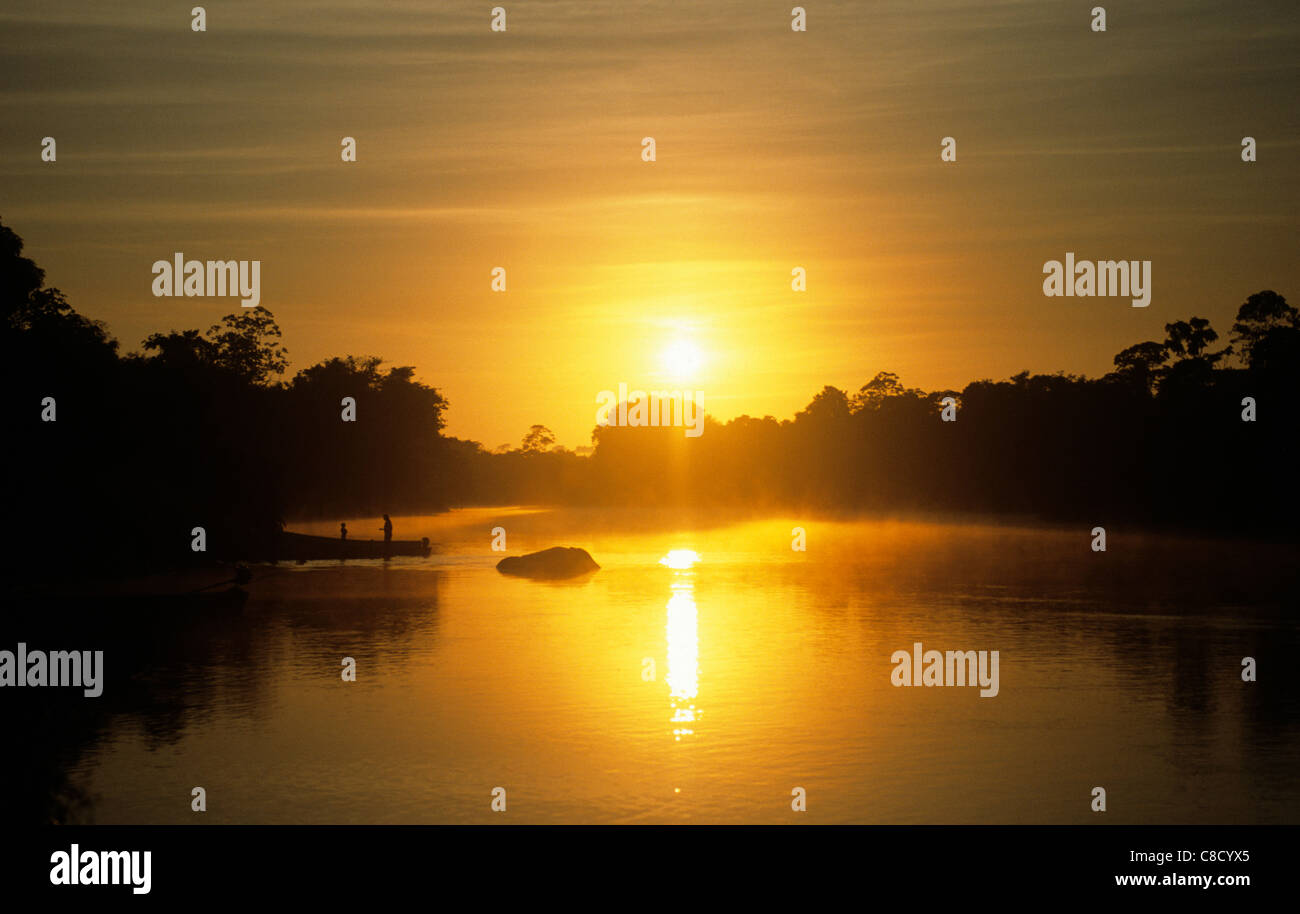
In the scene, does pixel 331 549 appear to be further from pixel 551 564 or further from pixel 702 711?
pixel 702 711

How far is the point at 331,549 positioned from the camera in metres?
69.9

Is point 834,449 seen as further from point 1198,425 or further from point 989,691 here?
point 989,691

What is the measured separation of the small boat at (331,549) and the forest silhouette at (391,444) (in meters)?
2.07

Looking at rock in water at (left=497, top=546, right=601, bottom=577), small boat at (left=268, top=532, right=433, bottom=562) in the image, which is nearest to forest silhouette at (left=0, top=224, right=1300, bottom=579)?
small boat at (left=268, top=532, right=433, bottom=562)

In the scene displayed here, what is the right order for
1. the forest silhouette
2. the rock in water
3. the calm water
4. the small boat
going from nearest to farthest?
the calm water < the forest silhouette < the rock in water < the small boat

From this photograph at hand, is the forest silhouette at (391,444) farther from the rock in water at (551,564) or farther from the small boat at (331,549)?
the rock in water at (551,564)

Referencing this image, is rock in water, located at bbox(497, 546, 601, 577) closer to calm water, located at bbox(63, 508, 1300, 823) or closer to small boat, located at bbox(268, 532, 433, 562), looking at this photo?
calm water, located at bbox(63, 508, 1300, 823)

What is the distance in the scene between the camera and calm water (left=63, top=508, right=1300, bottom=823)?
63.4ft

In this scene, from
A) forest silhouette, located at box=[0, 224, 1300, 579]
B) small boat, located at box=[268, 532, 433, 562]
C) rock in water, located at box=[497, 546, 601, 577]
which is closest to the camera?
forest silhouette, located at box=[0, 224, 1300, 579]

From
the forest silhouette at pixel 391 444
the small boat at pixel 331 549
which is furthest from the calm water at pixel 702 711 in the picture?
the small boat at pixel 331 549

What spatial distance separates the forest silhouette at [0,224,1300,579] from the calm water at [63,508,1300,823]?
6.39 metres

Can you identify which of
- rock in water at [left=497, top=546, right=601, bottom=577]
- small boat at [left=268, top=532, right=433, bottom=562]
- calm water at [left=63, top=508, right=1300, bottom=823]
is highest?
small boat at [left=268, top=532, right=433, bottom=562]

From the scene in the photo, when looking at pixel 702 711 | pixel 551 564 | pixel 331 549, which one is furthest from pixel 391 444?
pixel 702 711

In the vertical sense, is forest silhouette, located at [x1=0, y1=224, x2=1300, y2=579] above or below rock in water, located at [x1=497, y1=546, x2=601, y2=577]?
above
